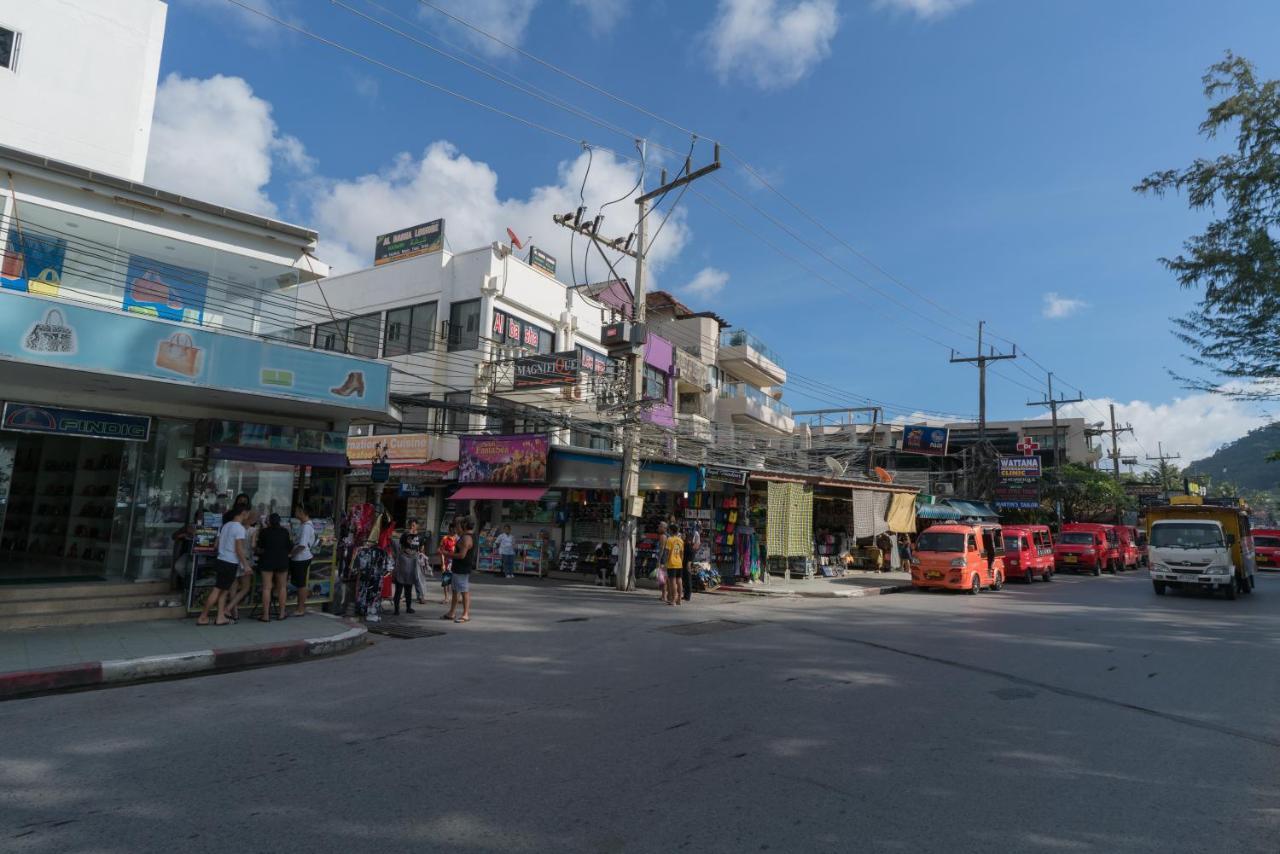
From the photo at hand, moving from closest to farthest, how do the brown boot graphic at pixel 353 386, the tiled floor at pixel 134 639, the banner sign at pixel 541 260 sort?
1. the tiled floor at pixel 134 639
2. the brown boot graphic at pixel 353 386
3. the banner sign at pixel 541 260

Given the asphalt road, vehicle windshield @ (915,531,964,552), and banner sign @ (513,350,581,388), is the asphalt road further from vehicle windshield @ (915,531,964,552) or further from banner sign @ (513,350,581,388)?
banner sign @ (513,350,581,388)

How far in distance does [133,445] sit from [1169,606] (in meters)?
22.7

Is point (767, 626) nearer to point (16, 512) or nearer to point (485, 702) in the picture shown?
point (485, 702)

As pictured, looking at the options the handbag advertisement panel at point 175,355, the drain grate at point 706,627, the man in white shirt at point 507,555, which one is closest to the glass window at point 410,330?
the man in white shirt at point 507,555

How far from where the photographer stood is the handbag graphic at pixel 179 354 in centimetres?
1044

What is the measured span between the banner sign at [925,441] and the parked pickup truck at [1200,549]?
571 inches

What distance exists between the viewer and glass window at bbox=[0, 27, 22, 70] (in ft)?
51.1

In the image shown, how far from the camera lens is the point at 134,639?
970cm

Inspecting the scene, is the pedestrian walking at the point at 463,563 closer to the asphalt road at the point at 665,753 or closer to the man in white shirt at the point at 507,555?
the asphalt road at the point at 665,753

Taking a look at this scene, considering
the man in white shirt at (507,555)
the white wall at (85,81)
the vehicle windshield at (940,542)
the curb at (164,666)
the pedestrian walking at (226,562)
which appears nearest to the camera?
the curb at (164,666)

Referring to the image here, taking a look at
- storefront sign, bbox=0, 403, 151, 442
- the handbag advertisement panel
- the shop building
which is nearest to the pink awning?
the shop building

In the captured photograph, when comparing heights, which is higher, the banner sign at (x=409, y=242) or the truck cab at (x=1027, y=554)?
the banner sign at (x=409, y=242)

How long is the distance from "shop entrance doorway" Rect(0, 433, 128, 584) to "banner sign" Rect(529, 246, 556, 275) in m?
17.7

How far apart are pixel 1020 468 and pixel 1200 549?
18.1 m
